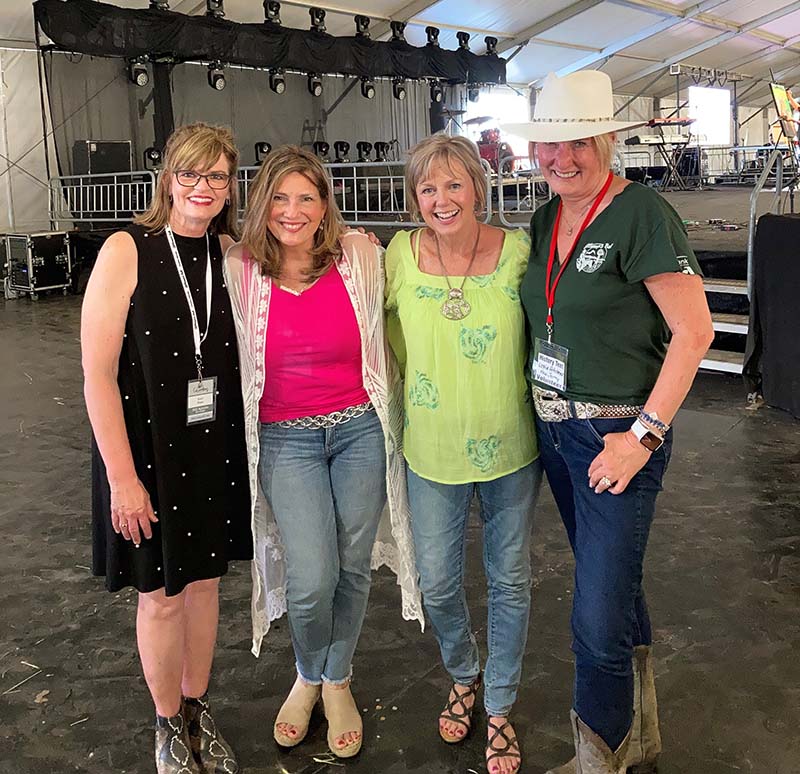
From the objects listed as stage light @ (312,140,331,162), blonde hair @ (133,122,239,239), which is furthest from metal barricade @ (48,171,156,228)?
blonde hair @ (133,122,239,239)

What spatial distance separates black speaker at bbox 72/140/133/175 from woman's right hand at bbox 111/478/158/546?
33.4 ft

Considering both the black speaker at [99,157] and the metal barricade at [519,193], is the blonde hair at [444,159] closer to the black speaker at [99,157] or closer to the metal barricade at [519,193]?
the metal barricade at [519,193]

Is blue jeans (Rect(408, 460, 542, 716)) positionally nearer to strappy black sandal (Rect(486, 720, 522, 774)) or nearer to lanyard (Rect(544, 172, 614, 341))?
strappy black sandal (Rect(486, 720, 522, 774))

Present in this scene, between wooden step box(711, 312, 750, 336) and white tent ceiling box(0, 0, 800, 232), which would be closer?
wooden step box(711, 312, 750, 336)

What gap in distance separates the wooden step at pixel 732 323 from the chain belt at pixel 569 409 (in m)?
3.81

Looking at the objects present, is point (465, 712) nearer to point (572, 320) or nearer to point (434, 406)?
point (434, 406)

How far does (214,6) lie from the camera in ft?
34.1

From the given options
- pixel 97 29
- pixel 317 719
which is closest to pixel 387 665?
pixel 317 719

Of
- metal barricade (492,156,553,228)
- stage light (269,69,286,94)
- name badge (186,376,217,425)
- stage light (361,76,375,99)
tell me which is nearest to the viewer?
name badge (186,376,217,425)

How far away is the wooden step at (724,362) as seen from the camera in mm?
5043

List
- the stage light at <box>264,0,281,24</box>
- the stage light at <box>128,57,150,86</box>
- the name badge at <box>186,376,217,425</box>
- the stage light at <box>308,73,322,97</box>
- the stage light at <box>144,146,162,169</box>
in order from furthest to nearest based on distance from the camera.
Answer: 1. the stage light at <box>308,73,322,97</box>
2. the stage light at <box>128,57,150,86</box>
3. the stage light at <box>144,146,162,169</box>
4. the stage light at <box>264,0,281,24</box>
5. the name badge at <box>186,376,217,425</box>

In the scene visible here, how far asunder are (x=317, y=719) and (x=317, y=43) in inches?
452

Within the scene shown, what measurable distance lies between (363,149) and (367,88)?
108 cm

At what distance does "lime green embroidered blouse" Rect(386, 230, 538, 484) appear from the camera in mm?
1647
